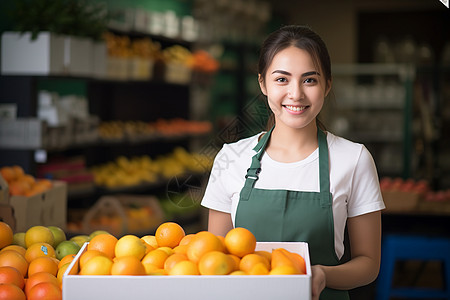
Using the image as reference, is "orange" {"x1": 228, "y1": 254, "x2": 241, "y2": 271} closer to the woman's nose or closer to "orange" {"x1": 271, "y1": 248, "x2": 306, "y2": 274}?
"orange" {"x1": 271, "y1": 248, "x2": 306, "y2": 274}

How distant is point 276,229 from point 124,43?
3.77 metres

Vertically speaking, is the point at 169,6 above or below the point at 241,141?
above

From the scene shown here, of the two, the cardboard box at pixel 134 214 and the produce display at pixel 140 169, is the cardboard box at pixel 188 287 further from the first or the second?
the produce display at pixel 140 169

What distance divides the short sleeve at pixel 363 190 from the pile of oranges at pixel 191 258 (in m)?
0.48

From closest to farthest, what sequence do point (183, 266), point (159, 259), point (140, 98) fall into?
1. point (183, 266)
2. point (159, 259)
3. point (140, 98)

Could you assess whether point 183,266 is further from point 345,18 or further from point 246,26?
point 345,18

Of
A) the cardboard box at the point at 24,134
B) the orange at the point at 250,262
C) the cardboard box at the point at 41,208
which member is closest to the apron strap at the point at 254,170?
the orange at the point at 250,262

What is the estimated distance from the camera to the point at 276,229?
6.25 feet

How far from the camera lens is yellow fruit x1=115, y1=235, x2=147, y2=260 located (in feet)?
4.98

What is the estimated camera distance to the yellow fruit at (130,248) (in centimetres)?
152

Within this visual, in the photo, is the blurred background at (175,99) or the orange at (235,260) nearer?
the orange at (235,260)

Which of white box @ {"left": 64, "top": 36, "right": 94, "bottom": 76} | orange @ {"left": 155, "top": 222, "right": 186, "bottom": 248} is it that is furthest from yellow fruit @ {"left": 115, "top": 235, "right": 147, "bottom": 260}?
white box @ {"left": 64, "top": 36, "right": 94, "bottom": 76}

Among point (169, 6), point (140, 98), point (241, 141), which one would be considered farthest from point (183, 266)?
point (169, 6)

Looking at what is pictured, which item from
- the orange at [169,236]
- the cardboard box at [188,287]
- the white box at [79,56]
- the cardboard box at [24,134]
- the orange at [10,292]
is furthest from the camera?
the white box at [79,56]
